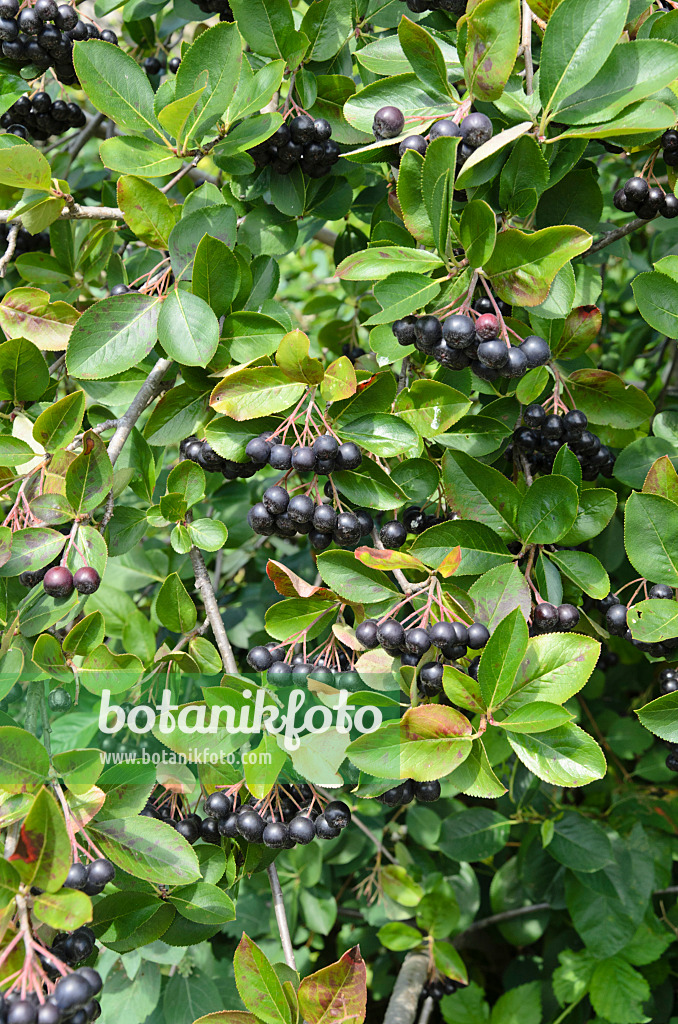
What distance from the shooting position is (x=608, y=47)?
1.25m

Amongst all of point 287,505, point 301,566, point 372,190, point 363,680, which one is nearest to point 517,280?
point 287,505

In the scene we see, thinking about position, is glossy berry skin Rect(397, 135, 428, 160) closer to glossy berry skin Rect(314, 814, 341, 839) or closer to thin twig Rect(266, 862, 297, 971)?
glossy berry skin Rect(314, 814, 341, 839)

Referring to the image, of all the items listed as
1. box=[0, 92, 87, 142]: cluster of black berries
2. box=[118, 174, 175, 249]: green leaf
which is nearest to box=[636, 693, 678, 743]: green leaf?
box=[118, 174, 175, 249]: green leaf

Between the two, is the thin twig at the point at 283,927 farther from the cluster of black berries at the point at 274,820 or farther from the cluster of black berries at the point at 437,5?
the cluster of black berries at the point at 437,5

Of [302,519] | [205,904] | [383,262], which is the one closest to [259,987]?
[205,904]

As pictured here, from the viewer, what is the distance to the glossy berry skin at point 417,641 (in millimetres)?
1312

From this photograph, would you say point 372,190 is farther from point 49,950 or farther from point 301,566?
point 49,950

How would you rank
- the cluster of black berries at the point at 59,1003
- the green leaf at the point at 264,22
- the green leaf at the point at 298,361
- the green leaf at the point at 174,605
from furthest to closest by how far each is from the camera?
the green leaf at the point at 174,605 < the green leaf at the point at 264,22 < the green leaf at the point at 298,361 < the cluster of black berries at the point at 59,1003

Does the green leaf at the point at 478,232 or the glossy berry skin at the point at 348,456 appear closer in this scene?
the green leaf at the point at 478,232

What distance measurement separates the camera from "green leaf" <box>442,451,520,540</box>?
1.46m

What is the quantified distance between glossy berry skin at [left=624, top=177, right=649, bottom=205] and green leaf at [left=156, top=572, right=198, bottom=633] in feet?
4.12

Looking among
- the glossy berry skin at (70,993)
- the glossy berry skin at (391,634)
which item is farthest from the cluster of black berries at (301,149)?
the glossy berry skin at (70,993)

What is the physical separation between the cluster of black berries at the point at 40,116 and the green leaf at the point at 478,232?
4.63 feet

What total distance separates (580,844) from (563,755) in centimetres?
128
